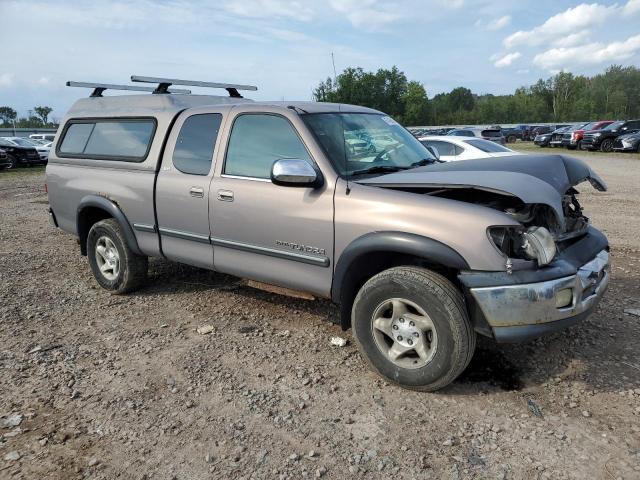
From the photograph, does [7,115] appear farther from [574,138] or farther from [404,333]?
[404,333]

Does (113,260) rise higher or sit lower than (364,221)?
lower

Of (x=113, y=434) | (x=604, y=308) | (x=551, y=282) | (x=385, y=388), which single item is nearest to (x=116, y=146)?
(x=113, y=434)

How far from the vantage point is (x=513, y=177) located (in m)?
3.11

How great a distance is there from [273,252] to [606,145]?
26.9 meters

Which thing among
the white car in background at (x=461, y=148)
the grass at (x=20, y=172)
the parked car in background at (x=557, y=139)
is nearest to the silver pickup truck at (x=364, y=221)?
the white car in background at (x=461, y=148)

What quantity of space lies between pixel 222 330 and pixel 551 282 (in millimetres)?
2689

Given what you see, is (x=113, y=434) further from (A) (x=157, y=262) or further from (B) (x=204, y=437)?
(A) (x=157, y=262)

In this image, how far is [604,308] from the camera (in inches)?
183

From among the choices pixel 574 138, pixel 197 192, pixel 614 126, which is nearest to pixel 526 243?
pixel 197 192

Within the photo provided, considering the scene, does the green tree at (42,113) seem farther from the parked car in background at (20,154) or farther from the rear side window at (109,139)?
the rear side window at (109,139)

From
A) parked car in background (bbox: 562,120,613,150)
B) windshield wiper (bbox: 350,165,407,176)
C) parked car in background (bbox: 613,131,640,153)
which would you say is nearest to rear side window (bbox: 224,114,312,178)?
windshield wiper (bbox: 350,165,407,176)

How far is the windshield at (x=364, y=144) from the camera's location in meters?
3.79

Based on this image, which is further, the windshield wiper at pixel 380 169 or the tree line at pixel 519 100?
the tree line at pixel 519 100

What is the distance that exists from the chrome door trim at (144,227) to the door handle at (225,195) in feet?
3.28
